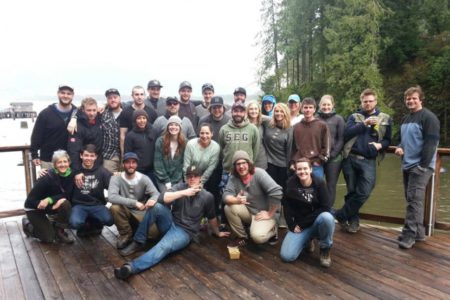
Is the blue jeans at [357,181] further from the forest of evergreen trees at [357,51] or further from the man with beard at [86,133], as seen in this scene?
the forest of evergreen trees at [357,51]

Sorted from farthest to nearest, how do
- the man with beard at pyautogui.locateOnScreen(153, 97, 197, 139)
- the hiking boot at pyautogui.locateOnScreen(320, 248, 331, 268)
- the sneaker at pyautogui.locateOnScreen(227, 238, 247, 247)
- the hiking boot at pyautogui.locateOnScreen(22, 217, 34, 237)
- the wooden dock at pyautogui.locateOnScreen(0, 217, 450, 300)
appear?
the man with beard at pyautogui.locateOnScreen(153, 97, 197, 139) < the hiking boot at pyautogui.locateOnScreen(22, 217, 34, 237) < the sneaker at pyautogui.locateOnScreen(227, 238, 247, 247) < the hiking boot at pyautogui.locateOnScreen(320, 248, 331, 268) < the wooden dock at pyautogui.locateOnScreen(0, 217, 450, 300)

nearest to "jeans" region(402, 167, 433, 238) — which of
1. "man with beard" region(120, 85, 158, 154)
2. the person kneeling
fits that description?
the person kneeling

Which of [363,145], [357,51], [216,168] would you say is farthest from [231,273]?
[357,51]

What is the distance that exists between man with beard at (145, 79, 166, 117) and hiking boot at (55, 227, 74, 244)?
84.7 inches

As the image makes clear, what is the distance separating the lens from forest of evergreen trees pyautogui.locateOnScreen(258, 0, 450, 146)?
24.8 meters

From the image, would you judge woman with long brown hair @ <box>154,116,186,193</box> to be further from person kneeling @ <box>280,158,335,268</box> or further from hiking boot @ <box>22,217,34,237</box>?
hiking boot @ <box>22,217,34,237</box>

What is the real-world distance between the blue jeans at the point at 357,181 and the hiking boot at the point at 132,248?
8.89 ft

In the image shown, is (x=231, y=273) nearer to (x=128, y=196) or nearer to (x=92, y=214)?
(x=128, y=196)

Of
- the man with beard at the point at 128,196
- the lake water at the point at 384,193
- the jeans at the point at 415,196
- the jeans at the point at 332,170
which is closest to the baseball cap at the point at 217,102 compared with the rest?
the man with beard at the point at 128,196

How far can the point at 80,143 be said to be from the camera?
4.93 m

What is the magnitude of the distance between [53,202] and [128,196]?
0.95 m

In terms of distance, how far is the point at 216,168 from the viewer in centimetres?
514

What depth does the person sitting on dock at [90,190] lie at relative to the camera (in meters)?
4.80

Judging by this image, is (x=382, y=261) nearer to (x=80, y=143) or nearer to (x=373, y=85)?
(x=80, y=143)
